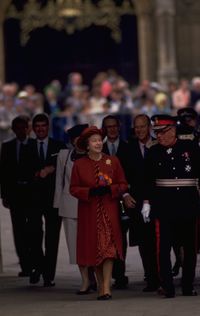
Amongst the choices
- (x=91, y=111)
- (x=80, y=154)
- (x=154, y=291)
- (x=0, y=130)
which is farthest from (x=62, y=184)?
(x=91, y=111)

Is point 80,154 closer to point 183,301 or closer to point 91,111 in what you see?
point 183,301

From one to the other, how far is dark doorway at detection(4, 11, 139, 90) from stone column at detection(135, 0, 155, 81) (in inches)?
13.8

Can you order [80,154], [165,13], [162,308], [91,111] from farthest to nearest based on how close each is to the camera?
[165,13]
[91,111]
[80,154]
[162,308]

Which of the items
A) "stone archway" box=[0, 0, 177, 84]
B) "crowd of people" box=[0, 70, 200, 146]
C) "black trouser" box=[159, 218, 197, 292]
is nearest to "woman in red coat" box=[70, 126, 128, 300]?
"black trouser" box=[159, 218, 197, 292]

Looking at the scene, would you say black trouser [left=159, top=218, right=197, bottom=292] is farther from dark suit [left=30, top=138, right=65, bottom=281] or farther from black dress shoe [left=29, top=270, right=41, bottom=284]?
black dress shoe [left=29, top=270, right=41, bottom=284]

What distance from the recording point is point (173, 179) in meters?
14.3

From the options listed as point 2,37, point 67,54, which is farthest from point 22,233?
point 67,54

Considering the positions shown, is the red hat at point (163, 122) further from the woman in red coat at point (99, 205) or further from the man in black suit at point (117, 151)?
the man in black suit at point (117, 151)

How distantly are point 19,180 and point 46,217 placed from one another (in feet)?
2.82

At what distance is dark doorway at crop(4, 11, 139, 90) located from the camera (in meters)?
40.7

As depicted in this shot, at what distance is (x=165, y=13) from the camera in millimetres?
40156

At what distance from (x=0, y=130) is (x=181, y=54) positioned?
10393 mm

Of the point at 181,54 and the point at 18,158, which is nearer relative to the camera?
the point at 18,158

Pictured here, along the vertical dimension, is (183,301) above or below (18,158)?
below
